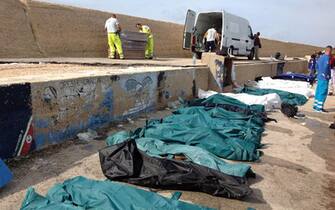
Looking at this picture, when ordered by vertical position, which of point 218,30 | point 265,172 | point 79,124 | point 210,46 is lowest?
point 265,172

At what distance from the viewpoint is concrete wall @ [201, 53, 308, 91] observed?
13.2 m

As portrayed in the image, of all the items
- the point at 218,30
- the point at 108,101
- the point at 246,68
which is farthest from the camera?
the point at 218,30

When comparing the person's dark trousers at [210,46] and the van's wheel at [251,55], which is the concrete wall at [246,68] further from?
the van's wheel at [251,55]

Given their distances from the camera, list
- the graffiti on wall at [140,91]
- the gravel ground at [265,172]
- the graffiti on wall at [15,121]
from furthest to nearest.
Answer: the graffiti on wall at [140,91], the graffiti on wall at [15,121], the gravel ground at [265,172]

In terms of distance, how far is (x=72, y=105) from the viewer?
6.43 metres

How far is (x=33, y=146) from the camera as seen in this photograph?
18.0 ft

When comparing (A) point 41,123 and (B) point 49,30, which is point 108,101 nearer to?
(A) point 41,123

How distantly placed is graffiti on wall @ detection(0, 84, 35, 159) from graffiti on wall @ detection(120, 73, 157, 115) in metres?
2.87

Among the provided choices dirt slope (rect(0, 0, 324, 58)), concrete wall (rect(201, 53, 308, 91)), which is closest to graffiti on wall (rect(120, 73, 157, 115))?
concrete wall (rect(201, 53, 308, 91))

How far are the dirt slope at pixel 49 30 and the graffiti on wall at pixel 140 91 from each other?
24.9 ft

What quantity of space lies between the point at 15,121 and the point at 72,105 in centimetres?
137

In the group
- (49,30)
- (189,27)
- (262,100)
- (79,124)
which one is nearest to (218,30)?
(189,27)

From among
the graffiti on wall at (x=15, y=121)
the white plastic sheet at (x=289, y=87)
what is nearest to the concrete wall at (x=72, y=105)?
the graffiti on wall at (x=15, y=121)

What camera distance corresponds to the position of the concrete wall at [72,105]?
5180 millimetres
